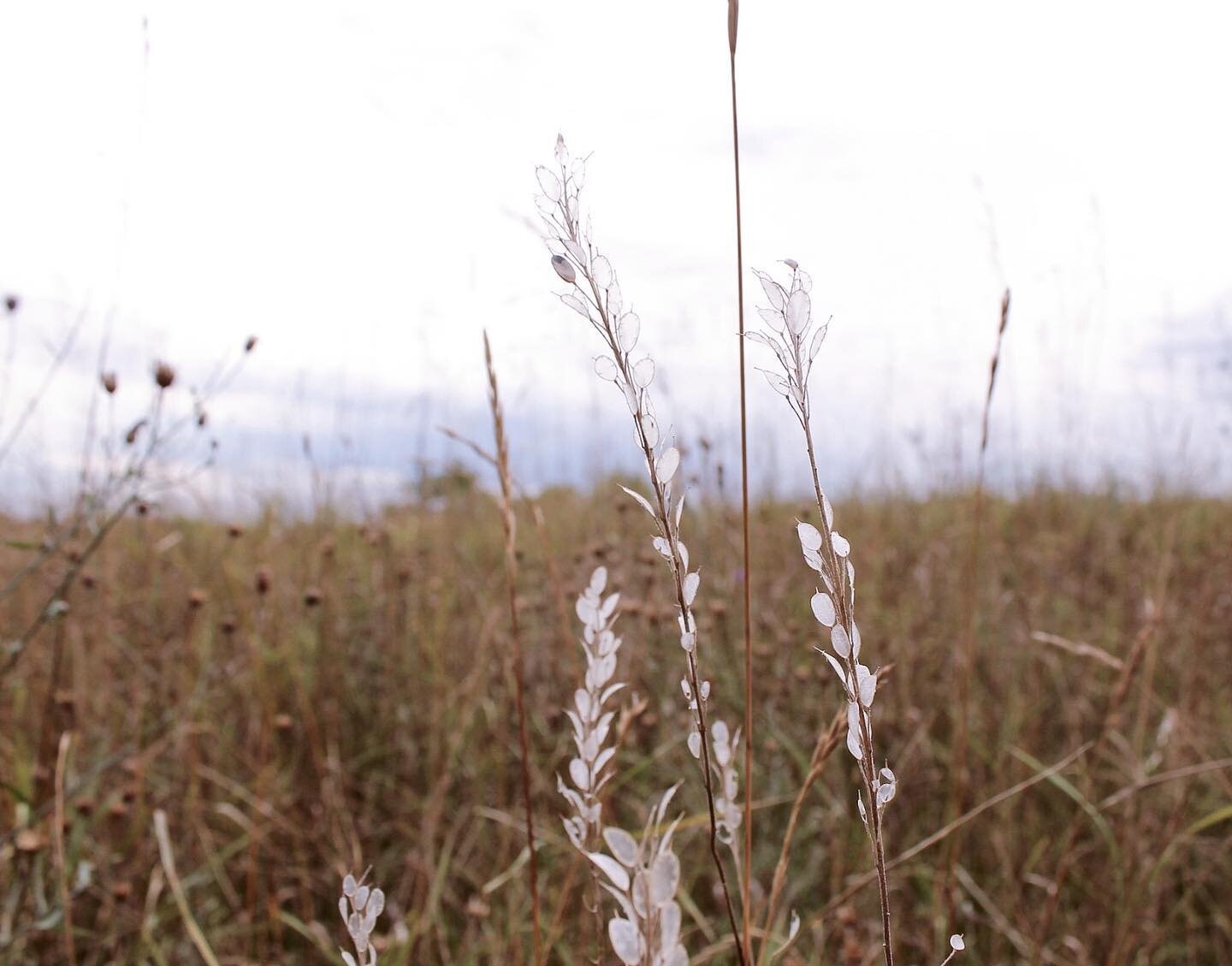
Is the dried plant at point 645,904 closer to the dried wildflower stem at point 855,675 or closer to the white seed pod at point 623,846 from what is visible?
the white seed pod at point 623,846

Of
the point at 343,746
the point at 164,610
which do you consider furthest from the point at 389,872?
the point at 164,610

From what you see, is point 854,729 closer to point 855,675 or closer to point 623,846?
point 855,675

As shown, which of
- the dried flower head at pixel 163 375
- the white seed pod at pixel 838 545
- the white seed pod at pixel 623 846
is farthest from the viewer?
the dried flower head at pixel 163 375

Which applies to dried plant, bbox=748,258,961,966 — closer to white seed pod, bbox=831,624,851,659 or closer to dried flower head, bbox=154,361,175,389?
white seed pod, bbox=831,624,851,659

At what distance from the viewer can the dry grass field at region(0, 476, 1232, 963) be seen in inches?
75.4

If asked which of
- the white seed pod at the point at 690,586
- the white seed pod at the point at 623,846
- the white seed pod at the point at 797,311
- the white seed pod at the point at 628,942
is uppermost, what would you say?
the white seed pod at the point at 797,311

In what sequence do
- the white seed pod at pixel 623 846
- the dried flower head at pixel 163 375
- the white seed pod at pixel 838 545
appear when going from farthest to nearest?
the dried flower head at pixel 163 375
the white seed pod at pixel 838 545
the white seed pod at pixel 623 846

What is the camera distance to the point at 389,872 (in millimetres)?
2395

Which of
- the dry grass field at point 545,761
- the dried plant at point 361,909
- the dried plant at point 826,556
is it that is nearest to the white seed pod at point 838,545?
the dried plant at point 826,556

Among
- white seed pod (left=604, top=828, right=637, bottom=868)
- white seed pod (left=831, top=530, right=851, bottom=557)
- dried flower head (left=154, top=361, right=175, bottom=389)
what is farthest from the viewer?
dried flower head (left=154, top=361, right=175, bottom=389)

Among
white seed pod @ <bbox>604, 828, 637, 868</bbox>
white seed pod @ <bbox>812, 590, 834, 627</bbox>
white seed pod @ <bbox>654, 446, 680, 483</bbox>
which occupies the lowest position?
white seed pod @ <bbox>604, 828, 637, 868</bbox>

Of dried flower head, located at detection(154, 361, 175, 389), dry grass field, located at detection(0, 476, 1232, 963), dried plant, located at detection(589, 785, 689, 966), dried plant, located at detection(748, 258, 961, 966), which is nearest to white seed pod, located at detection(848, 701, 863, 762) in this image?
dried plant, located at detection(748, 258, 961, 966)

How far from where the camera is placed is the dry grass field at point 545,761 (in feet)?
6.28

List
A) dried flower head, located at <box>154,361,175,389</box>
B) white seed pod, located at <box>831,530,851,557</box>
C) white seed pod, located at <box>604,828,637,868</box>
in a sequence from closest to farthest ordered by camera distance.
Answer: white seed pod, located at <box>604,828,637,868</box>
white seed pod, located at <box>831,530,851,557</box>
dried flower head, located at <box>154,361,175,389</box>
